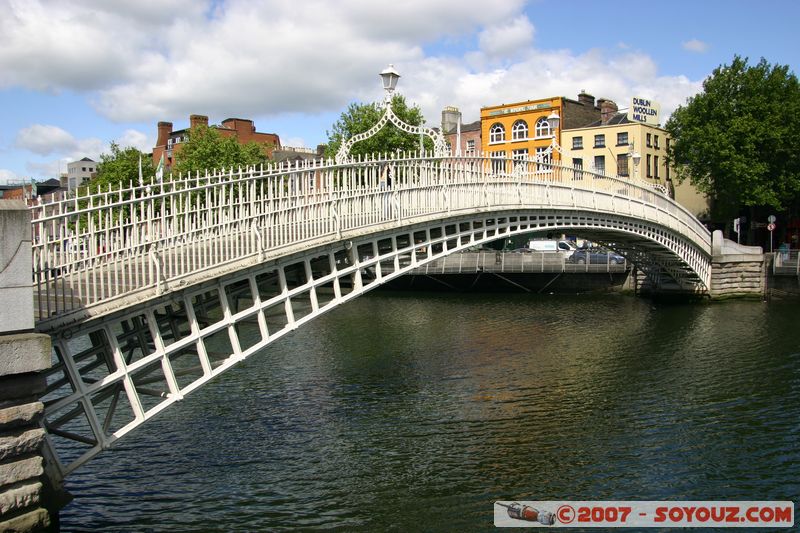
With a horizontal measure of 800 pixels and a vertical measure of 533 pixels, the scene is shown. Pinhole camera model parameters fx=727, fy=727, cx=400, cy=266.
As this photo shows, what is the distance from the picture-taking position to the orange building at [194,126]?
69.2m

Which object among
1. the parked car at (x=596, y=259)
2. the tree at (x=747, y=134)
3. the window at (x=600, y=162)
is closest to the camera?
the parked car at (x=596, y=259)

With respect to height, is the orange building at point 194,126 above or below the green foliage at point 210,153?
above

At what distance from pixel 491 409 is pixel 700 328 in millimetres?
16271

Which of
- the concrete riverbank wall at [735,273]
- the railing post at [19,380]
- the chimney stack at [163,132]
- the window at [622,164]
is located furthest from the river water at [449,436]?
the chimney stack at [163,132]

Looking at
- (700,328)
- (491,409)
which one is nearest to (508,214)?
(491,409)

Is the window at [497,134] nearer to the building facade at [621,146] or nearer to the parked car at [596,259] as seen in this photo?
the building facade at [621,146]

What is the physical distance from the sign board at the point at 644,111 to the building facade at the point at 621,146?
0.74 metres

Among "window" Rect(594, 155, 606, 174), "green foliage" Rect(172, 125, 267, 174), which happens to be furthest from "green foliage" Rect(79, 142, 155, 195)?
"window" Rect(594, 155, 606, 174)

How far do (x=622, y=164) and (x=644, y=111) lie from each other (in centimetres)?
518

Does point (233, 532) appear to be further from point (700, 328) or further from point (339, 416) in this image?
point (700, 328)

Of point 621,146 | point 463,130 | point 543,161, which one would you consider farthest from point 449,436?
point 463,130

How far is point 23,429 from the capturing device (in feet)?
28.0

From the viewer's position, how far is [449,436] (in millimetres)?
15125

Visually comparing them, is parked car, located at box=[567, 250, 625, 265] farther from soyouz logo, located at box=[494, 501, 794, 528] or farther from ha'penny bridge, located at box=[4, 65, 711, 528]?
soyouz logo, located at box=[494, 501, 794, 528]
